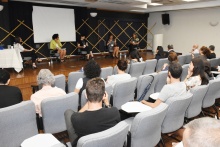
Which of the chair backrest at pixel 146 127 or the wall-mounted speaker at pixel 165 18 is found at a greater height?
the wall-mounted speaker at pixel 165 18

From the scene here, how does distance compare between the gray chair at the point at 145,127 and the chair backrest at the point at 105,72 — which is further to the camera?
the chair backrest at the point at 105,72

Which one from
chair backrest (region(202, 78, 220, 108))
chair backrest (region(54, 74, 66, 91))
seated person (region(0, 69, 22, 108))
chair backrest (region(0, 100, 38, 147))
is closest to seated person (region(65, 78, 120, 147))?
chair backrest (region(0, 100, 38, 147))

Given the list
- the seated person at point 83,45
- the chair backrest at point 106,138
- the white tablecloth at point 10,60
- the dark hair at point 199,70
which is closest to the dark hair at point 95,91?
the chair backrest at point 106,138

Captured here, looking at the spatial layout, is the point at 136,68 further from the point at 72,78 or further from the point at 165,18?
the point at 165,18

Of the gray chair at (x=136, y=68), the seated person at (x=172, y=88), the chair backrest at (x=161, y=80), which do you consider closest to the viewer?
the seated person at (x=172, y=88)

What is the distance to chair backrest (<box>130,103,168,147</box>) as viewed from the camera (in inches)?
71.1

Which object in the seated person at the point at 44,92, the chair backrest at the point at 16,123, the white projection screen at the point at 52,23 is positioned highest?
the white projection screen at the point at 52,23

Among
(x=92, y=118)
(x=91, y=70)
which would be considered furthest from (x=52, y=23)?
(x=92, y=118)

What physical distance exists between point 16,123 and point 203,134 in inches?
73.2

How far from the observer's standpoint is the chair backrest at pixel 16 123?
Answer: 1979mm

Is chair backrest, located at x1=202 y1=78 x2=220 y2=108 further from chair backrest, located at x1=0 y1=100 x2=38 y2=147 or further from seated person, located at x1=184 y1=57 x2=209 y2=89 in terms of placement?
chair backrest, located at x1=0 y1=100 x2=38 y2=147

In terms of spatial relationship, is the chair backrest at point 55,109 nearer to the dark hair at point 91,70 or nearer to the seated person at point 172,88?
the dark hair at point 91,70

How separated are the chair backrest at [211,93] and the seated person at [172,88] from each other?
54cm

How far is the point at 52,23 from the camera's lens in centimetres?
888
